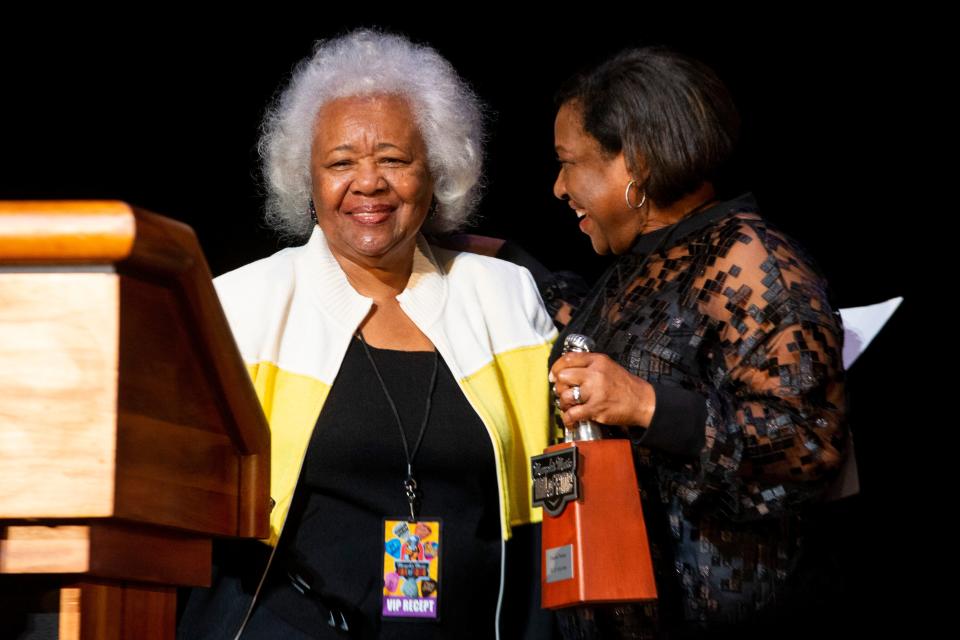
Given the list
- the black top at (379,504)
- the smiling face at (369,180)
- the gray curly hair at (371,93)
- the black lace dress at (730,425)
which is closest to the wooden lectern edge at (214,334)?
the black lace dress at (730,425)

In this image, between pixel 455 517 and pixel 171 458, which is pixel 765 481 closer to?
pixel 455 517

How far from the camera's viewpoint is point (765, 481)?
1768 mm

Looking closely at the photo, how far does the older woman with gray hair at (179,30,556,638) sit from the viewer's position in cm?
201

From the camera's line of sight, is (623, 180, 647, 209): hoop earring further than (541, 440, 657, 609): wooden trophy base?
Yes

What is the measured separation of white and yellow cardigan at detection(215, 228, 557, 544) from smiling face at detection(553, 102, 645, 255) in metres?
0.28

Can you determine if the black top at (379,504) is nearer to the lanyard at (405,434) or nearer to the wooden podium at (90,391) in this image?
the lanyard at (405,434)

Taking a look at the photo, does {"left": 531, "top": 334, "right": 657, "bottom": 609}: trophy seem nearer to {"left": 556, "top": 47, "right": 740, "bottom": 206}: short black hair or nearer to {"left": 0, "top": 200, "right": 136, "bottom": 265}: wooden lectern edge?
{"left": 556, "top": 47, "right": 740, "bottom": 206}: short black hair

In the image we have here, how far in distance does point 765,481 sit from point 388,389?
2.39 feet

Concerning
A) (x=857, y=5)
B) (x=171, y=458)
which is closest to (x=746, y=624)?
(x=171, y=458)

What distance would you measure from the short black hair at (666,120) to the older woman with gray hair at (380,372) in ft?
1.45

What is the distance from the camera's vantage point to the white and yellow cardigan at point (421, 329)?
6.78 feet

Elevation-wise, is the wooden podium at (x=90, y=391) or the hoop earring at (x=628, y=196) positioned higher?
the hoop earring at (x=628, y=196)

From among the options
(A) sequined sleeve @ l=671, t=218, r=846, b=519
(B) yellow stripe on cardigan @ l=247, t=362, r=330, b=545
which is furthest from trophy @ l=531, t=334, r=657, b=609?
(B) yellow stripe on cardigan @ l=247, t=362, r=330, b=545

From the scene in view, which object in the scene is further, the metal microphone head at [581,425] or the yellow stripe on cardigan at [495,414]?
the yellow stripe on cardigan at [495,414]
